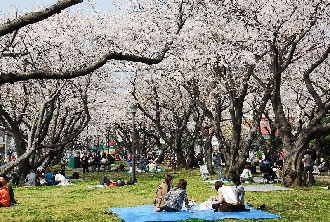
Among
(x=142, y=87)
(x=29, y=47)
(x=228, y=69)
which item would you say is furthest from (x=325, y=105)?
(x=142, y=87)

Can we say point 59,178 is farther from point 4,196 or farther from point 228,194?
point 228,194

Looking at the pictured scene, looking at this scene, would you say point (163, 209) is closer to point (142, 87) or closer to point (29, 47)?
point (29, 47)

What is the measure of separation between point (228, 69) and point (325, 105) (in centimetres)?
783

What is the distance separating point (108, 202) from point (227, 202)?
519 centimetres

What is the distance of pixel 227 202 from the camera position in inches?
574

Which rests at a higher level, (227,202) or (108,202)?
(227,202)

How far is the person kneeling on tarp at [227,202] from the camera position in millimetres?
14414

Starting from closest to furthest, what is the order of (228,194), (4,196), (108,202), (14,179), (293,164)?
(228,194) → (4,196) → (108,202) → (293,164) → (14,179)

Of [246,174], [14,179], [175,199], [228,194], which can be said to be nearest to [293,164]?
[246,174]

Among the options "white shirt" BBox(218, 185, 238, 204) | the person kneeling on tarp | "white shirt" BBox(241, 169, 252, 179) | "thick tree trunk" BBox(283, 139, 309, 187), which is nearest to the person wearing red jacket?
the person kneeling on tarp

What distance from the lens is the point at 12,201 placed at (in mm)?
17781

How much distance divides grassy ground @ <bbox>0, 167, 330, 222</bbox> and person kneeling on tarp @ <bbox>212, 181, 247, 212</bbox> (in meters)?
1.12

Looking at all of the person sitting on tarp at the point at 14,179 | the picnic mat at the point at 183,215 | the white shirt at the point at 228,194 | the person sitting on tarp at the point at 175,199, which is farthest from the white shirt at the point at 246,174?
the person sitting on tarp at the point at 14,179

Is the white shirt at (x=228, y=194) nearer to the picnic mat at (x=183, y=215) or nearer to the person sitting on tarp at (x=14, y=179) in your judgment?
the picnic mat at (x=183, y=215)
